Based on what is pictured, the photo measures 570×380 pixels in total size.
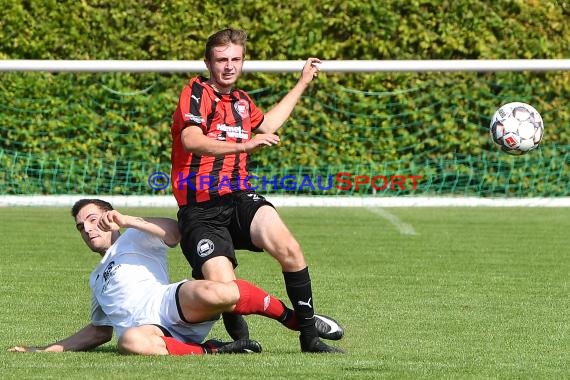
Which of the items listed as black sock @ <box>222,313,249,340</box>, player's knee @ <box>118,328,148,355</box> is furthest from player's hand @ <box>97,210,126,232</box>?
black sock @ <box>222,313,249,340</box>

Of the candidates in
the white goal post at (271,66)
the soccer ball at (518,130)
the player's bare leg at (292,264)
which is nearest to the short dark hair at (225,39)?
the player's bare leg at (292,264)

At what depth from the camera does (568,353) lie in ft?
21.4

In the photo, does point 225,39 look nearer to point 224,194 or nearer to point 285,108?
point 285,108

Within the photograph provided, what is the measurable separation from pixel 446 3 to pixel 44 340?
10.2 m

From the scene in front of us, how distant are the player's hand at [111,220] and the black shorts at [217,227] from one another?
0.40m

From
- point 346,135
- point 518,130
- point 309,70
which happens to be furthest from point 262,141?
point 346,135

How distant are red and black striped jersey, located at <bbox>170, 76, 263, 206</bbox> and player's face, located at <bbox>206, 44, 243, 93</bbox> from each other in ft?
0.27

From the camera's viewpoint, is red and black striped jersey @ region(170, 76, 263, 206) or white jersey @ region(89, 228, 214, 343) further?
red and black striped jersey @ region(170, 76, 263, 206)

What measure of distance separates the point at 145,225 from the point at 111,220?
0.63 feet

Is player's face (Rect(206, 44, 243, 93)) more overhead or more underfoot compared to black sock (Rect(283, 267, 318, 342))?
more overhead


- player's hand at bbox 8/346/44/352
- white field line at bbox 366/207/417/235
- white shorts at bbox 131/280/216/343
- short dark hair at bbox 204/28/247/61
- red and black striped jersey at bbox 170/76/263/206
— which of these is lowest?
A: white field line at bbox 366/207/417/235

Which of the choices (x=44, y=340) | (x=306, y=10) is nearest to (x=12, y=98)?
(x=306, y=10)

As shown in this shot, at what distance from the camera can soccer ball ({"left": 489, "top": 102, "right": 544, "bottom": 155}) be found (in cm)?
878

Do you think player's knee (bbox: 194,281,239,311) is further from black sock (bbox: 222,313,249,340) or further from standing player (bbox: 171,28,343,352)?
black sock (bbox: 222,313,249,340)
